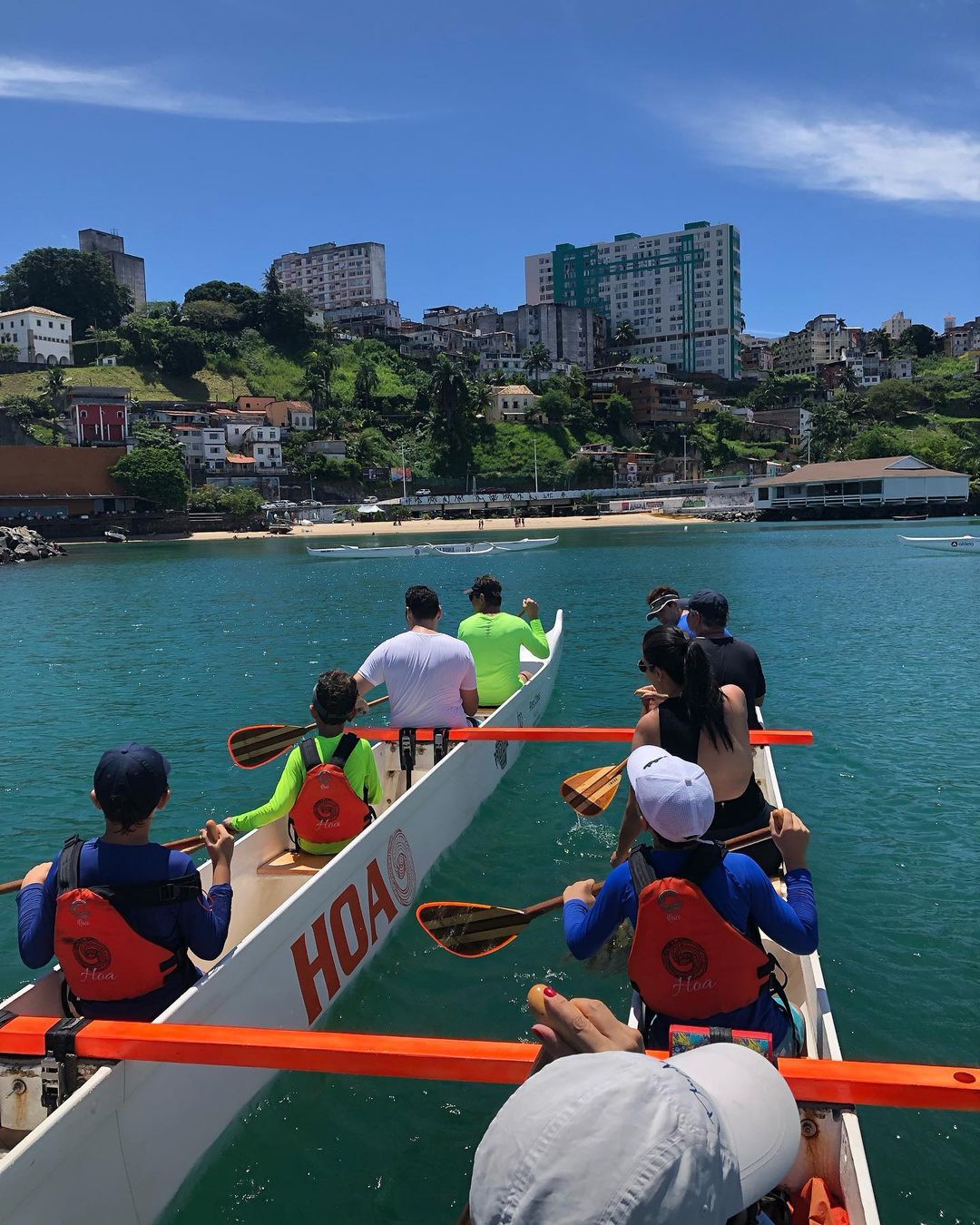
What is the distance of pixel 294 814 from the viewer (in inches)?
251

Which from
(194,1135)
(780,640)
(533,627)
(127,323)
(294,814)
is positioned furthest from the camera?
(127,323)

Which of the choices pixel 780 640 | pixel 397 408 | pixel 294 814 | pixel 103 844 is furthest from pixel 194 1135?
pixel 397 408

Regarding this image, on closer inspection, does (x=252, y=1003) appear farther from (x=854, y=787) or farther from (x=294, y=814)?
(x=854, y=787)

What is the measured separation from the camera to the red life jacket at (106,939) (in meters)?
3.73

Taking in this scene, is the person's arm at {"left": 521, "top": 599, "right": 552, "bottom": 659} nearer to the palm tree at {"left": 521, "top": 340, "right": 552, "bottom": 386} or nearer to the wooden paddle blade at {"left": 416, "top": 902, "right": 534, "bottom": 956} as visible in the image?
the wooden paddle blade at {"left": 416, "top": 902, "right": 534, "bottom": 956}

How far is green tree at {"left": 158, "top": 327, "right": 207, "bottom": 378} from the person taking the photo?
132 metres

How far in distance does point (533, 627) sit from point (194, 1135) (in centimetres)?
817

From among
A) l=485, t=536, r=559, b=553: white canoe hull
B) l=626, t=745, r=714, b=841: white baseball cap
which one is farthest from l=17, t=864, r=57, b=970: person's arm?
l=485, t=536, r=559, b=553: white canoe hull

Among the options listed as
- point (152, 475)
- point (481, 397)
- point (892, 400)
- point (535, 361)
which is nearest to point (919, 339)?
point (892, 400)

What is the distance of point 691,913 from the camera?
3.23 meters

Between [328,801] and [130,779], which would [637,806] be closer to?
[130,779]

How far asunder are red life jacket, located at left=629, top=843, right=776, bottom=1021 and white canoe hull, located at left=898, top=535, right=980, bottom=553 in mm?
58916

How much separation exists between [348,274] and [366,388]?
70.6 m

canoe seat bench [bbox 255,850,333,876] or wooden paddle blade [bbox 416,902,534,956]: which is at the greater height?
wooden paddle blade [bbox 416,902,534,956]
